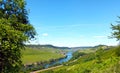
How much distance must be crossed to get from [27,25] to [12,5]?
237 cm

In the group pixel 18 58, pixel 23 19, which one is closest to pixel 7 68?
pixel 18 58

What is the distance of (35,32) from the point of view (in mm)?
27125

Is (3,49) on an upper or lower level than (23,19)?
lower

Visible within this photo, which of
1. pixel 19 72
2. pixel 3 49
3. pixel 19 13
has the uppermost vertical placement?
pixel 19 13

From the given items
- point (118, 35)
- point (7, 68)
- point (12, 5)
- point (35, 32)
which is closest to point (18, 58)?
point (7, 68)

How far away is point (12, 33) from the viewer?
77.6ft

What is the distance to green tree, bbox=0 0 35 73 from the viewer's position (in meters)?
23.5

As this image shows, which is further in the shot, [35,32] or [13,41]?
[35,32]

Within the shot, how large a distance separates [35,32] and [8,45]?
470 cm

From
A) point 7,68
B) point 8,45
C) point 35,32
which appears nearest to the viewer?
point 8,45

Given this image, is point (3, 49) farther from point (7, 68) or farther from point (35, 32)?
point (35, 32)

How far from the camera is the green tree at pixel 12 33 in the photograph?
2348 cm

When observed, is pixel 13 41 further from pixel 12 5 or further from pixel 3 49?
pixel 12 5

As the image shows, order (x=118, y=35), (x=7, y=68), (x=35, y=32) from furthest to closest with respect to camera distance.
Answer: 1. (x=118, y=35)
2. (x=35, y=32)
3. (x=7, y=68)
